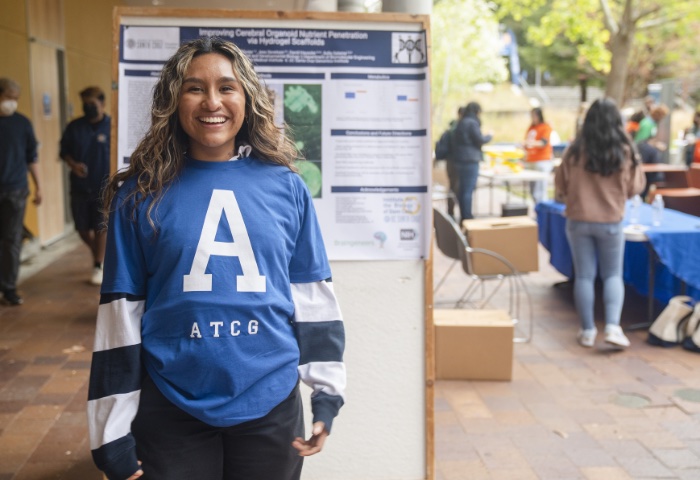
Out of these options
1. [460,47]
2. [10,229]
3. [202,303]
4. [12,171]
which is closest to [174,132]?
[202,303]

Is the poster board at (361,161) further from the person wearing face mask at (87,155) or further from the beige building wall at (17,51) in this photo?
the beige building wall at (17,51)

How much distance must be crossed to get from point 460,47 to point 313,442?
2910 centimetres

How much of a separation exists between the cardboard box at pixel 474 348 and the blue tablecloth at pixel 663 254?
5.49 ft

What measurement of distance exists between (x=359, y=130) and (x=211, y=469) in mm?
1626

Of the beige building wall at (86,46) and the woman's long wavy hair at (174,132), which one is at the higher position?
the beige building wall at (86,46)

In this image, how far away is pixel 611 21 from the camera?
1861 centimetres

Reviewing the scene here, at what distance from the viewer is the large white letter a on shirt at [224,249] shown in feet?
6.28

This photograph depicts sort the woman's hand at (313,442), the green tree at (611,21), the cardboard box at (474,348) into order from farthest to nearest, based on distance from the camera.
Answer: the green tree at (611,21) < the cardboard box at (474,348) < the woman's hand at (313,442)

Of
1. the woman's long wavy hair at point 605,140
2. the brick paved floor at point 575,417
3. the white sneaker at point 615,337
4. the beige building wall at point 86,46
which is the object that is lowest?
the brick paved floor at point 575,417

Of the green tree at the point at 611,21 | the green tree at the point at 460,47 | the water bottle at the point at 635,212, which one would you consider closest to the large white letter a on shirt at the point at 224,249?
the water bottle at the point at 635,212

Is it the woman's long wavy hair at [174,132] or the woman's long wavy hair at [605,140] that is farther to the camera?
the woman's long wavy hair at [605,140]

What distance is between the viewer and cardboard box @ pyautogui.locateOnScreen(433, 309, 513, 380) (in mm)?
5305

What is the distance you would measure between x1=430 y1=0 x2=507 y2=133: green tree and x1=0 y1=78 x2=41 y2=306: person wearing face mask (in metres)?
21.8

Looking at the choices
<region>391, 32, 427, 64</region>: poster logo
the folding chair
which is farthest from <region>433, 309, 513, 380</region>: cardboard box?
<region>391, 32, 427, 64</region>: poster logo
